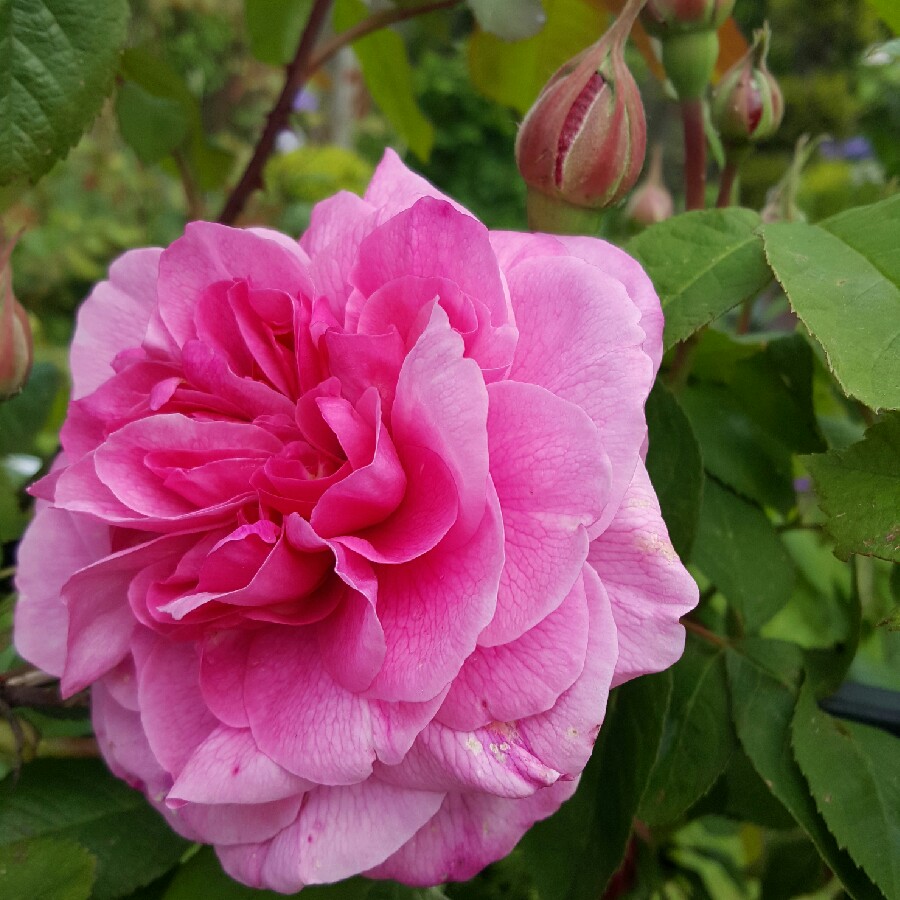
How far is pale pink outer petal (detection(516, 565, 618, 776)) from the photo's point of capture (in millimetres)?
270

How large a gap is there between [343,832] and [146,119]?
48 centimetres

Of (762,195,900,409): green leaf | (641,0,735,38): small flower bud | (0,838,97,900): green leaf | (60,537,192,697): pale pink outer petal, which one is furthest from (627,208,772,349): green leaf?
(0,838,97,900): green leaf

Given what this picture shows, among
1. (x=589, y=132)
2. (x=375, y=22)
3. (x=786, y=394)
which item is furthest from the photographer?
(x=375, y=22)

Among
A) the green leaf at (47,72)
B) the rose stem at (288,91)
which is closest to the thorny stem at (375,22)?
the rose stem at (288,91)

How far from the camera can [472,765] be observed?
10.6 inches

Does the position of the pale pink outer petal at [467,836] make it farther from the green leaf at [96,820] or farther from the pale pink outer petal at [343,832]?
the green leaf at [96,820]

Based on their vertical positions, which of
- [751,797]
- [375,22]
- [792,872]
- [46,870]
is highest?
[375,22]

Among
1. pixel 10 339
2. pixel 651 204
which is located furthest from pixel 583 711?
pixel 651 204

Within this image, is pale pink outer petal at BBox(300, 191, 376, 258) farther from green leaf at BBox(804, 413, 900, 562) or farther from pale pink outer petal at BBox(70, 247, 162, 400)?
green leaf at BBox(804, 413, 900, 562)

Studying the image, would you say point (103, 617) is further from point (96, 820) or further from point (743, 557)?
point (743, 557)

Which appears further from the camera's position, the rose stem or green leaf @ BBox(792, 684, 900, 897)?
the rose stem

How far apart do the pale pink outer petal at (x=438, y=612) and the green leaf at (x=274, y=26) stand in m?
0.51

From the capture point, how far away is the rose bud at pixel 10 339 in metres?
0.43

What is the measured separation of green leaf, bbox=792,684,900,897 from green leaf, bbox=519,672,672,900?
70mm
